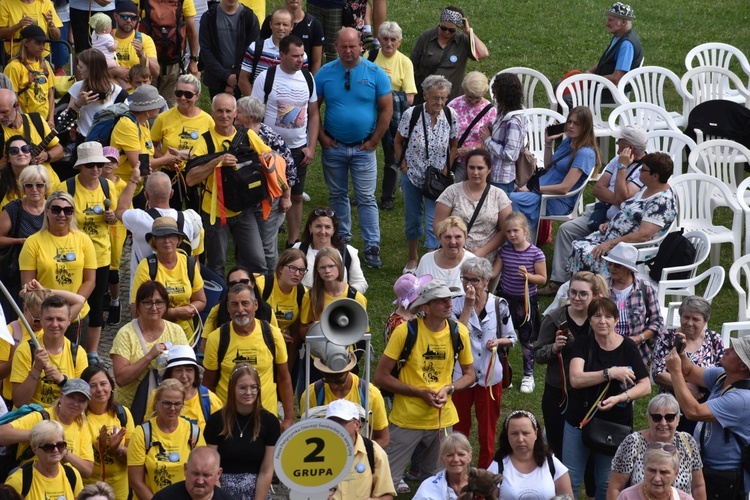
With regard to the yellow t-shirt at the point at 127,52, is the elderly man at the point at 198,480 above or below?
below

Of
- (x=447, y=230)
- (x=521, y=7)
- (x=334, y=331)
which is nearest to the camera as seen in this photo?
(x=334, y=331)

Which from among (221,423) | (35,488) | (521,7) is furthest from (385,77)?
(521,7)

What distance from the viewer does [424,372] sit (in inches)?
387

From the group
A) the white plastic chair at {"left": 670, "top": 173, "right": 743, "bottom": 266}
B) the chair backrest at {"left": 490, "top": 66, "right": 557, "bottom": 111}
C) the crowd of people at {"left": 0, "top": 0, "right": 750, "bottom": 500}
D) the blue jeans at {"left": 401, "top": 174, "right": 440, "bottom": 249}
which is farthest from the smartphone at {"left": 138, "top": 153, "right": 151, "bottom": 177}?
the chair backrest at {"left": 490, "top": 66, "right": 557, "bottom": 111}

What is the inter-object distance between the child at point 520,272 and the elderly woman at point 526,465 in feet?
8.29

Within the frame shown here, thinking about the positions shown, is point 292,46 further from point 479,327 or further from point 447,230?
point 479,327

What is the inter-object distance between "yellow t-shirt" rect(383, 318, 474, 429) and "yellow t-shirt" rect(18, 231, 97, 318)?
2.51 m

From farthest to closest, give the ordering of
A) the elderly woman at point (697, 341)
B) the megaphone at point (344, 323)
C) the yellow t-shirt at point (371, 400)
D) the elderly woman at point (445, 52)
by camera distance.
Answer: the elderly woman at point (445, 52)
the elderly woman at point (697, 341)
the yellow t-shirt at point (371, 400)
the megaphone at point (344, 323)

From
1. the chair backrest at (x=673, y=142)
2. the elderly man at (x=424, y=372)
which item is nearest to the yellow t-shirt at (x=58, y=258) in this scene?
the elderly man at (x=424, y=372)

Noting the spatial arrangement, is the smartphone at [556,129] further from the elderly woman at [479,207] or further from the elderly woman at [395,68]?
the elderly woman at [479,207]

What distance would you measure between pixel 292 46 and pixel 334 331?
16.8 feet

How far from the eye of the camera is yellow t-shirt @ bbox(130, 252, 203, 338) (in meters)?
10.4

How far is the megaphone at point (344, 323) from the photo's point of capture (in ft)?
27.3

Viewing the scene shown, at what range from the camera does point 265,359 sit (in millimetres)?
9789
